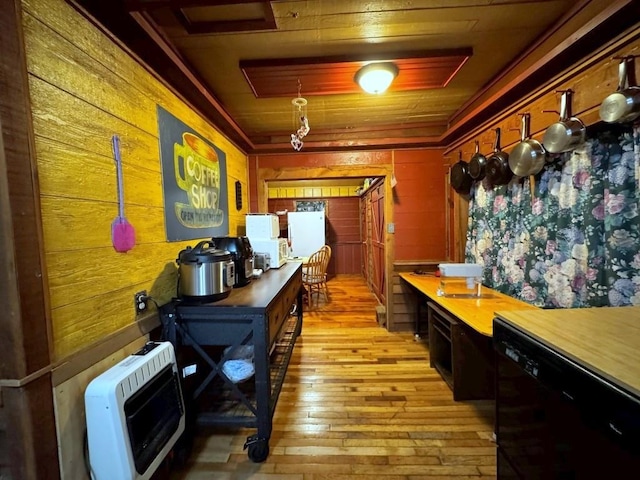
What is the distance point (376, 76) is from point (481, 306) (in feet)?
5.79

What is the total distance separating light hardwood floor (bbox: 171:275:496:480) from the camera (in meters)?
1.53

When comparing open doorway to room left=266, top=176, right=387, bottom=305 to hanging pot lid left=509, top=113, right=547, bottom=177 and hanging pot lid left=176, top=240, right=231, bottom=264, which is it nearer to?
hanging pot lid left=509, top=113, right=547, bottom=177

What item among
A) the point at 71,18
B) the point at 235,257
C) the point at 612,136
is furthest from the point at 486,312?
the point at 71,18

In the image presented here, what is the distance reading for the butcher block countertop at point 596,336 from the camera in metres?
0.76

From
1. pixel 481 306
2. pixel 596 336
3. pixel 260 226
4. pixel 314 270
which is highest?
pixel 260 226

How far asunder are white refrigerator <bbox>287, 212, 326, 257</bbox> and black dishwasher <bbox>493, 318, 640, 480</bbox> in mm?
5020

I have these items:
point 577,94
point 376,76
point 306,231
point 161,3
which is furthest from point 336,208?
point 161,3

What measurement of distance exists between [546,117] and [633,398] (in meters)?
1.80

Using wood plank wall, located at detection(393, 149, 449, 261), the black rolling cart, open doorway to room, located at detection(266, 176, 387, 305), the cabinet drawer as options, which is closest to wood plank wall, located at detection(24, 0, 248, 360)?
the black rolling cart

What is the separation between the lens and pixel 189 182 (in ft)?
6.40

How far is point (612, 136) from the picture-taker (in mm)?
1464

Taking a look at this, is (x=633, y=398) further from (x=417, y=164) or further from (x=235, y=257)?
(x=417, y=164)

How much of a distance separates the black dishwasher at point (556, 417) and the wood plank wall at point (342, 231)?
611 cm

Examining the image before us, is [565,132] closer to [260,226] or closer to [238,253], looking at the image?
[238,253]
